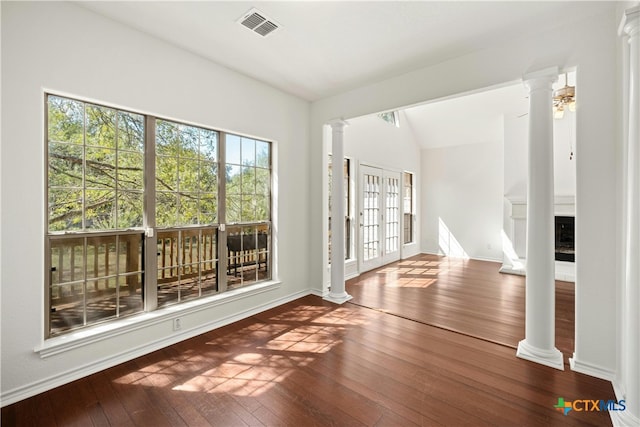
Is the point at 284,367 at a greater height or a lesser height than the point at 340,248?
lesser

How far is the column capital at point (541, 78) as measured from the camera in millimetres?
2445

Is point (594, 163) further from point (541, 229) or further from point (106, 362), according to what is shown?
point (106, 362)

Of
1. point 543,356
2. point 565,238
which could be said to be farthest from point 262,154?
point 565,238

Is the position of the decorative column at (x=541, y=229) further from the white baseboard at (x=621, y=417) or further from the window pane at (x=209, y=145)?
the window pane at (x=209, y=145)

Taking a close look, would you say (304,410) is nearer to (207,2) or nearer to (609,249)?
(609,249)

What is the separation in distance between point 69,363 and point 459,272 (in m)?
5.88

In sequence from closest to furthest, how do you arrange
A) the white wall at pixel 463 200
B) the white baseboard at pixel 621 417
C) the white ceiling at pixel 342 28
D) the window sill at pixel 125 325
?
the white baseboard at pixel 621 417
the window sill at pixel 125 325
the white ceiling at pixel 342 28
the white wall at pixel 463 200

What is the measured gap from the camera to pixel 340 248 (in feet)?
13.6

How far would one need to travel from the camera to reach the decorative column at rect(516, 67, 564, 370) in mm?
2486

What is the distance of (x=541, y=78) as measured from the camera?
2.50 metres

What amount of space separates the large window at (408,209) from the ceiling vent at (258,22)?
5.45 m

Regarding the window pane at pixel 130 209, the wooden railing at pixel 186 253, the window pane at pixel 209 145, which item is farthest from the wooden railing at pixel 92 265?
the window pane at pixel 209 145

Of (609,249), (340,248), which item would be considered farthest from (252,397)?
(609,249)

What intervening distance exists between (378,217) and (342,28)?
4.13m
